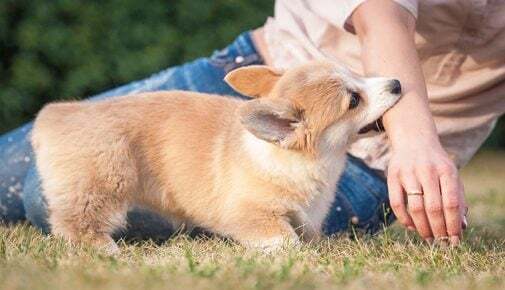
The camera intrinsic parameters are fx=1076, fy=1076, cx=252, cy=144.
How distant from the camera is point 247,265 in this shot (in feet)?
11.1

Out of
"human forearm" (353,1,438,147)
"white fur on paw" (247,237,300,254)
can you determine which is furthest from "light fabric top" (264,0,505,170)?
"white fur on paw" (247,237,300,254)

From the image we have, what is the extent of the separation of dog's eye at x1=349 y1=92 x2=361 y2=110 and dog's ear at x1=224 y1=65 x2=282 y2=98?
0.36 meters

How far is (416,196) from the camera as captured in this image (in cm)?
346

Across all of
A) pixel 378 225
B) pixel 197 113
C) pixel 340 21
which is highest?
pixel 340 21

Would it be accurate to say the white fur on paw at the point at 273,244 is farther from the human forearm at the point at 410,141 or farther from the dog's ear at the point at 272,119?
the human forearm at the point at 410,141

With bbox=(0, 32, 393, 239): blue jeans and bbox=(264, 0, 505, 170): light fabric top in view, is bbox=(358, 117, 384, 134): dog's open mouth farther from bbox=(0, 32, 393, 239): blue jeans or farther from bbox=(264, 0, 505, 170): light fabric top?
bbox=(0, 32, 393, 239): blue jeans

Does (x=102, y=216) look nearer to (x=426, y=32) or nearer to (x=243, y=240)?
(x=243, y=240)

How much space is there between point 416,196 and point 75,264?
1.11m

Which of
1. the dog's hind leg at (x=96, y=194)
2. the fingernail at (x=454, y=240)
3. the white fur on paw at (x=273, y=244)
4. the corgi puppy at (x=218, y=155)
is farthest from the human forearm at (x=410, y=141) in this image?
the dog's hind leg at (x=96, y=194)

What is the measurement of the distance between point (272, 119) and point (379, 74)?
43 centimetres

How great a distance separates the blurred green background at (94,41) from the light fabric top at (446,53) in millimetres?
2737

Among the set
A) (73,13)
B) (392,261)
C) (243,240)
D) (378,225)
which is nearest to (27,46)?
(73,13)

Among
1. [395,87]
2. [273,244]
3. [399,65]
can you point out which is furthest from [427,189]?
[273,244]

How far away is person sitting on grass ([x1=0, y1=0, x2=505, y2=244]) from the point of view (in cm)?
383
